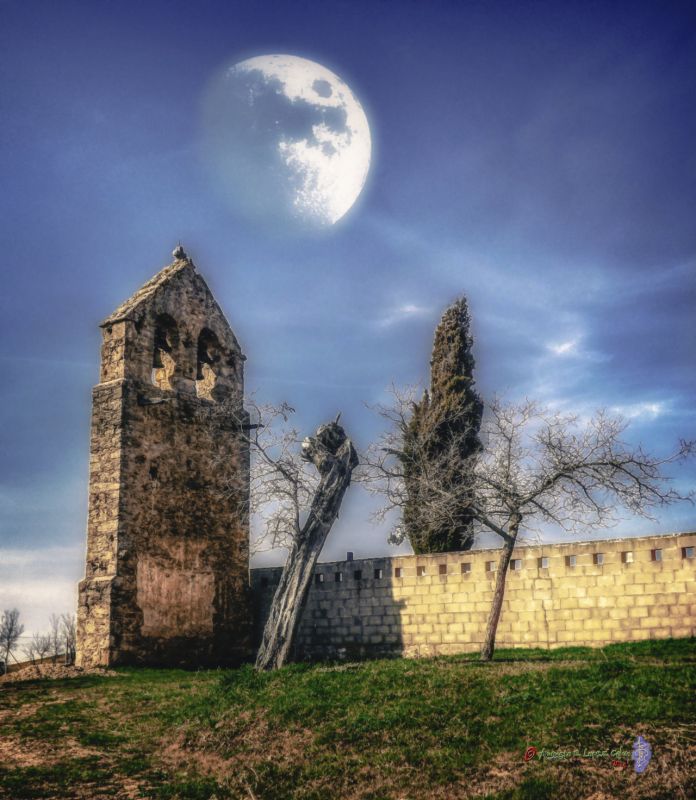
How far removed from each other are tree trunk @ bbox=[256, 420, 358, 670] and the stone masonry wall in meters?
1.94

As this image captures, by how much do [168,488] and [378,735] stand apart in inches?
400

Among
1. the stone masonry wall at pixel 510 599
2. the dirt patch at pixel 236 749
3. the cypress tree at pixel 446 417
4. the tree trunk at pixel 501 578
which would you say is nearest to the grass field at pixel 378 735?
the dirt patch at pixel 236 749

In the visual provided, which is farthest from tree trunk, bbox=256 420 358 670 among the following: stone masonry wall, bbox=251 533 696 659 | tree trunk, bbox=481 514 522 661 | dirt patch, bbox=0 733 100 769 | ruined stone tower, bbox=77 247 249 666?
dirt patch, bbox=0 733 100 769

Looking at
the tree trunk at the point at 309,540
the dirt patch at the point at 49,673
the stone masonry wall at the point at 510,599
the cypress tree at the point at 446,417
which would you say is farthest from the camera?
the cypress tree at the point at 446,417

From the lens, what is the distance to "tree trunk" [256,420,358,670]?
54.2ft

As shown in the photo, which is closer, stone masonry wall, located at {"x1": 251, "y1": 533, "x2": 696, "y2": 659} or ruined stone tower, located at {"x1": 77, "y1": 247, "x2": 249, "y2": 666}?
stone masonry wall, located at {"x1": 251, "y1": 533, "x2": 696, "y2": 659}

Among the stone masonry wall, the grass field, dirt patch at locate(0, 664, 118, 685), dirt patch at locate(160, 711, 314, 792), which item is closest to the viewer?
the grass field

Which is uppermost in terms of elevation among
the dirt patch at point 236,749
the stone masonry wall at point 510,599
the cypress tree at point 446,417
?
the cypress tree at point 446,417

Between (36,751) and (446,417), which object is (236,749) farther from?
(446,417)

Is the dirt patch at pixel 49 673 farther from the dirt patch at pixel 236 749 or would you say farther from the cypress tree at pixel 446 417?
the cypress tree at pixel 446 417

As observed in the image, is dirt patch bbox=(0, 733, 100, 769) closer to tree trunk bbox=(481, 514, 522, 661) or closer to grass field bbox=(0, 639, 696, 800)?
grass field bbox=(0, 639, 696, 800)

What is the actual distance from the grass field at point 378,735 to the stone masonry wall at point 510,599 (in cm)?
186

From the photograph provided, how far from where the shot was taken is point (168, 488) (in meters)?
18.5

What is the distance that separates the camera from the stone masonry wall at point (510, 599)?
1491 cm
